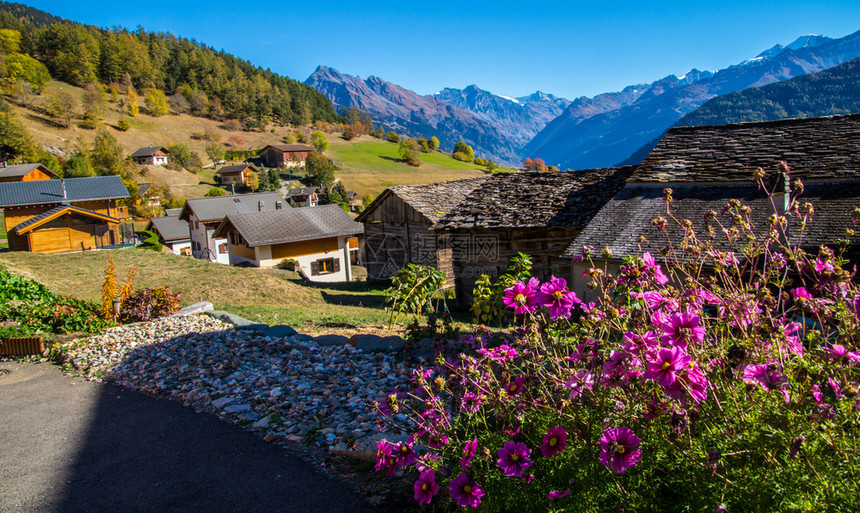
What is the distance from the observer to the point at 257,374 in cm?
727

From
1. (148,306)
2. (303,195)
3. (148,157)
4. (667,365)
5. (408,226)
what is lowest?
(148,306)

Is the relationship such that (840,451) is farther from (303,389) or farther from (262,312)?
(262,312)

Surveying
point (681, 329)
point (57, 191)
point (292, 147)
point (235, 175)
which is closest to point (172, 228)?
point (57, 191)

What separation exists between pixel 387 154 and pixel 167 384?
11602 cm

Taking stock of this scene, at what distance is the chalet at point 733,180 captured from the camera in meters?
11.5

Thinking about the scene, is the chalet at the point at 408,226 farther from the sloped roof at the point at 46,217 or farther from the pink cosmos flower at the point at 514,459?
the sloped roof at the point at 46,217

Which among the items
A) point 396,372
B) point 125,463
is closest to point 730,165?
point 396,372

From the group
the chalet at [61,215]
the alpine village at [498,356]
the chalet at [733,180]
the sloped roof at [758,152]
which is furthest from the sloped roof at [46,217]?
the sloped roof at [758,152]

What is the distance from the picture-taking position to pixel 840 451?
2.01 m

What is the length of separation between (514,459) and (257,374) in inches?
217

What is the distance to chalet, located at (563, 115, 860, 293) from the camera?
11.5 meters

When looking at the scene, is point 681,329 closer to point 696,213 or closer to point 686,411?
point 686,411

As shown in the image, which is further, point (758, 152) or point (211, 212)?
point (211, 212)

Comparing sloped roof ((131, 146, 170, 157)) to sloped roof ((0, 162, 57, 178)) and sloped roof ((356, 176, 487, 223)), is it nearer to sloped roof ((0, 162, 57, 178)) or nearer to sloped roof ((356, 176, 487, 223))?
sloped roof ((0, 162, 57, 178))
